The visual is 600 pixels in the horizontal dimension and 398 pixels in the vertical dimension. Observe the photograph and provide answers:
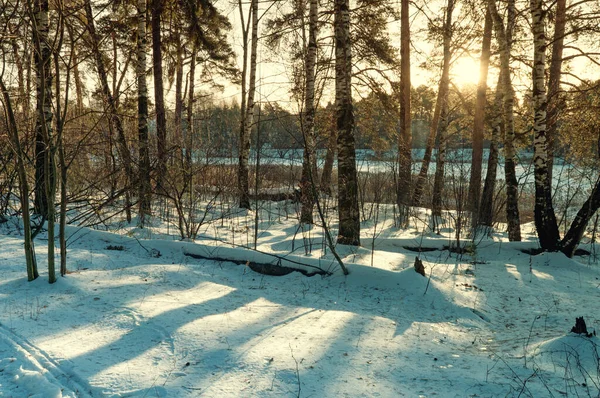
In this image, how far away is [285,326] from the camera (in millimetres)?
3295

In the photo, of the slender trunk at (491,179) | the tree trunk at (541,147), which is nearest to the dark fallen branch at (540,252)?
the tree trunk at (541,147)

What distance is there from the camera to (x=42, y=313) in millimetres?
3131

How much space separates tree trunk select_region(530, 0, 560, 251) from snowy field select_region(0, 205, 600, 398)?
0.59m

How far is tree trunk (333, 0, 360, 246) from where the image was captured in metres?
5.88

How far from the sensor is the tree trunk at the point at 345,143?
5880 mm

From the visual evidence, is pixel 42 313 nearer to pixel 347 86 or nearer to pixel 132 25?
pixel 347 86

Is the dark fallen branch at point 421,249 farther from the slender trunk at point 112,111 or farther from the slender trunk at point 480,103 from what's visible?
the slender trunk at point 112,111

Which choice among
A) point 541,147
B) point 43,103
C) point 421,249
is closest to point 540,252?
point 541,147

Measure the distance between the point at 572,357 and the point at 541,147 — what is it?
4.48 m

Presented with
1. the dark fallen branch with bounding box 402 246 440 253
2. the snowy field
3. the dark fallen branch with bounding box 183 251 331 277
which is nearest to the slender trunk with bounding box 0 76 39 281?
the snowy field

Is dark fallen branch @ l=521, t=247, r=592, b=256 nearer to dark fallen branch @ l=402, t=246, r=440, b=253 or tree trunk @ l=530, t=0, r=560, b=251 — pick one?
tree trunk @ l=530, t=0, r=560, b=251

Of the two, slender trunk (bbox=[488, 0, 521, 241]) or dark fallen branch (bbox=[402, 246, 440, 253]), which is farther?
slender trunk (bbox=[488, 0, 521, 241])

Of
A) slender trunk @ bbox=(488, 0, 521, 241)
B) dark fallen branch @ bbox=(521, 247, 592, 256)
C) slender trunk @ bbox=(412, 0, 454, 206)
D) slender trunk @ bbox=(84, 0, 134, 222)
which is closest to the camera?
slender trunk @ bbox=(84, 0, 134, 222)

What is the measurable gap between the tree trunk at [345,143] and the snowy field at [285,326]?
2.04 ft
